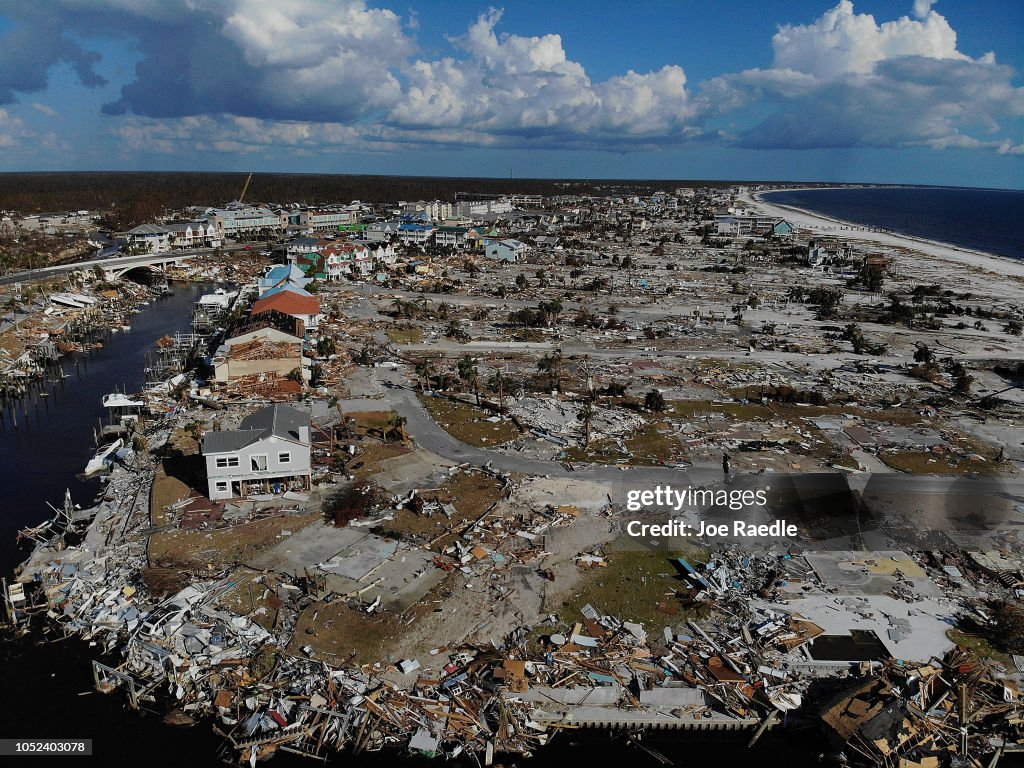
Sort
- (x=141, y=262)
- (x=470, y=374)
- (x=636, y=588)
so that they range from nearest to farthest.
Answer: (x=636, y=588)
(x=470, y=374)
(x=141, y=262)

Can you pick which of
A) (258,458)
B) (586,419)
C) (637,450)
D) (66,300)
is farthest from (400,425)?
(66,300)

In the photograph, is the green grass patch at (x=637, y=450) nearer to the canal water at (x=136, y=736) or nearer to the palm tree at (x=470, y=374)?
the palm tree at (x=470, y=374)

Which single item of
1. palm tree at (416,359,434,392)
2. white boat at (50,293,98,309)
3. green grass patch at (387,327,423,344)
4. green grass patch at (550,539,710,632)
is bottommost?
green grass patch at (550,539,710,632)

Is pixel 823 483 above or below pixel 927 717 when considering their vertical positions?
above

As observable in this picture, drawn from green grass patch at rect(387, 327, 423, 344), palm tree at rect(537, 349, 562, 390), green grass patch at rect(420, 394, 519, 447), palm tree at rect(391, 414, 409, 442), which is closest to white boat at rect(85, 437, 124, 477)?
palm tree at rect(391, 414, 409, 442)

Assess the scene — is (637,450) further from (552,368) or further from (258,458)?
(258,458)

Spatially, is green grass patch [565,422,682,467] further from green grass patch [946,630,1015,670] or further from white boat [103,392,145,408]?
white boat [103,392,145,408]

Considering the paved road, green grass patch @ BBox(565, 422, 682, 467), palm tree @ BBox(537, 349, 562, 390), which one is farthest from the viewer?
palm tree @ BBox(537, 349, 562, 390)
